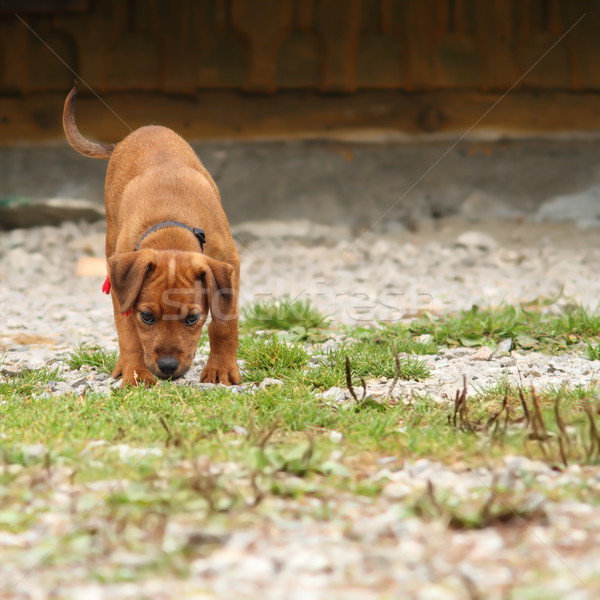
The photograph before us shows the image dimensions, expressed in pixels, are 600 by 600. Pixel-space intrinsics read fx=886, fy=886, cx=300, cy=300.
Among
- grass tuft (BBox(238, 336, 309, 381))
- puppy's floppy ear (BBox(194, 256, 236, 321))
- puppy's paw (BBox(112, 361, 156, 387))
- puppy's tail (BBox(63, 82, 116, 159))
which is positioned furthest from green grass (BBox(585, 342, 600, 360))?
puppy's tail (BBox(63, 82, 116, 159))

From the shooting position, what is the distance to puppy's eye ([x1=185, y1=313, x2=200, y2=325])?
4.61 m

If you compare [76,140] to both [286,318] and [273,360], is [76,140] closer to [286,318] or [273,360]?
[286,318]

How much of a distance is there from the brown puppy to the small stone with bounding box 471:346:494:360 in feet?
4.60

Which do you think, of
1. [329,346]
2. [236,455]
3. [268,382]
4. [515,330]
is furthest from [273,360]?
[236,455]

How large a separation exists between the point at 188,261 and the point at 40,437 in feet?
4.48

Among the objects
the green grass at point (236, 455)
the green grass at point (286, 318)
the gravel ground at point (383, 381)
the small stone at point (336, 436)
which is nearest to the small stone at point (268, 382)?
the green grass at point (236, 455)

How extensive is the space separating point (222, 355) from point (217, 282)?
1.54 ft

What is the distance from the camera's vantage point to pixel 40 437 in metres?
3.57

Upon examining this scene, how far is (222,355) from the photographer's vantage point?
490cm

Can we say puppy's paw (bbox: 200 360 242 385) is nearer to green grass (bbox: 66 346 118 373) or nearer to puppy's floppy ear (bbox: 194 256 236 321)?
puppy's floppy ear (bbox: 194 256 236 321)

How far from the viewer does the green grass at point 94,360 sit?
514 cm

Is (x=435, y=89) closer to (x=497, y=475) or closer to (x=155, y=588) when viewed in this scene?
(x=497, y=475)

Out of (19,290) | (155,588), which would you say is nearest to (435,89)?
(19,290)

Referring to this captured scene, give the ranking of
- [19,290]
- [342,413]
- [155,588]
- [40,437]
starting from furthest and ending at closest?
[19,290], [342,413], [40,437], [155,588]
